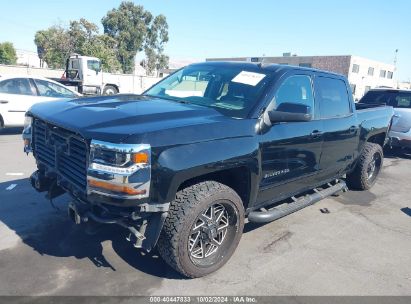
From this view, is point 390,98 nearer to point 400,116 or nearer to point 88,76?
point 400,116

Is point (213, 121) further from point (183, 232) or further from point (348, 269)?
point (348, 269)

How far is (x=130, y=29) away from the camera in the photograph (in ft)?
164

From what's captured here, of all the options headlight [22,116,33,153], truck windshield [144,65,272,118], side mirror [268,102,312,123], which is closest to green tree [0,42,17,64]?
headlight [22,116,33,153]

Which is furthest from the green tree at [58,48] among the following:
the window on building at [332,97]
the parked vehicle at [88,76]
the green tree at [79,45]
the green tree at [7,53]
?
the window on building at [332,97]

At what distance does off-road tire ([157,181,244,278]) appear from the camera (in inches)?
122

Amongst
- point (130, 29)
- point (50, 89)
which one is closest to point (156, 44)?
point (130, 29)

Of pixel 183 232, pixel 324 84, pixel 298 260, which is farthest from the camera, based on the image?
pixel 324 84

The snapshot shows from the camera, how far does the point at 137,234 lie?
2.99 meters

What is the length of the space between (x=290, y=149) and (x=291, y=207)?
712 mm

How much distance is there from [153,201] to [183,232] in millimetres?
416

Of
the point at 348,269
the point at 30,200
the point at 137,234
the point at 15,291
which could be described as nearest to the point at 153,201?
the point at 137,234

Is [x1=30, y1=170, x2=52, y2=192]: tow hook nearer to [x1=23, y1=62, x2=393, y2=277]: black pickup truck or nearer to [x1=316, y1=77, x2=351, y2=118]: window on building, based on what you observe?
[x1=23, y1=62, x2=393, y2=277]: black pickup truck

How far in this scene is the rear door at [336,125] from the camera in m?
4.64

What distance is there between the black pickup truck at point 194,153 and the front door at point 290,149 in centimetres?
1
